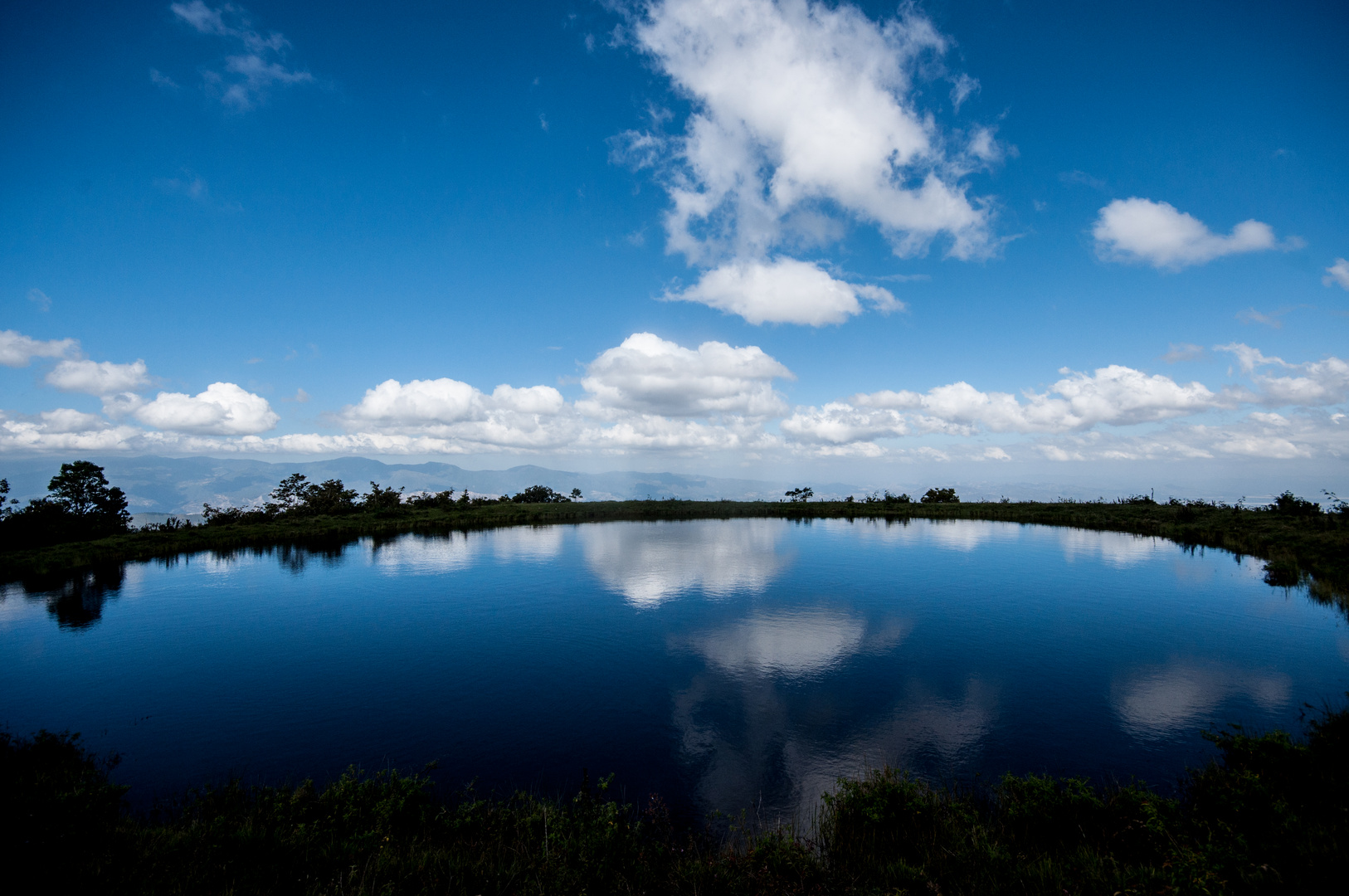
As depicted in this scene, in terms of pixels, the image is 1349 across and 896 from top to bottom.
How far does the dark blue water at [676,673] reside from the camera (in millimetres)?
13078

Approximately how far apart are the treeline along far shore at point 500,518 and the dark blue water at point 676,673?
27.4 feet

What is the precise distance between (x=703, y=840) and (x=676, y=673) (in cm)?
889

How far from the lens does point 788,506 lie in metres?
96.5

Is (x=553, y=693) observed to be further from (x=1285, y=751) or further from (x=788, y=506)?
(x=788, y=506)

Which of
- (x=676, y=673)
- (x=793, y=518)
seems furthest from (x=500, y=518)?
(x=676, y=673)

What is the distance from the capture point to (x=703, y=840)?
32.4ft

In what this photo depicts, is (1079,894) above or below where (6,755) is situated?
above

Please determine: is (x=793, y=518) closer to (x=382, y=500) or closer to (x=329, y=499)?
(x=382, y=500)

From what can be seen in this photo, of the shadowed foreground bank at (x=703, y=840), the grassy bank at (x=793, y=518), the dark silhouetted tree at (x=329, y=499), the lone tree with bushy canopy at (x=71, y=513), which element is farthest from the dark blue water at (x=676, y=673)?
the dark silhouetted tree at (x=329, y=499)

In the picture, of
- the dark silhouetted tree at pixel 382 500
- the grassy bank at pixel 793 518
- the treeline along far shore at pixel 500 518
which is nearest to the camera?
the grassy bank at pixel 793 518

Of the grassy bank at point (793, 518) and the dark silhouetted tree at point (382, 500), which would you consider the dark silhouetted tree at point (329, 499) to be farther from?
the grassy bank at point (793, 518)

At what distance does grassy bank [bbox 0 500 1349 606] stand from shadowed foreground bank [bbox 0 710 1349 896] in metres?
31.8

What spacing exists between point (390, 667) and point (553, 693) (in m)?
7.41

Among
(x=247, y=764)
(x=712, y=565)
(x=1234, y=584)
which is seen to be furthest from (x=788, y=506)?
(x=247, y=764)
